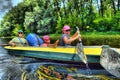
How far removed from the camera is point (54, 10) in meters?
60.0

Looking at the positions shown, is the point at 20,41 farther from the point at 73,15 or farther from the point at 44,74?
the point at 73,15

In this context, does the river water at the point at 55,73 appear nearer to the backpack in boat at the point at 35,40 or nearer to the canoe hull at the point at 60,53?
the canoe hull at the point at 60,53

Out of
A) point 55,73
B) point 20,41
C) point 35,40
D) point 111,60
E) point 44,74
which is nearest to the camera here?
point 111,60

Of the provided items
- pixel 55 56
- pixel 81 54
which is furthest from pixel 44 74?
pixel 55 56

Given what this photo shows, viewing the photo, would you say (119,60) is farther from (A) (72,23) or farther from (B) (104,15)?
(A) (72,23)

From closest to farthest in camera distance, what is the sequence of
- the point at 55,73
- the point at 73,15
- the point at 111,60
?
the point at 111,60 < the point at 55,73 < the point at 73,15

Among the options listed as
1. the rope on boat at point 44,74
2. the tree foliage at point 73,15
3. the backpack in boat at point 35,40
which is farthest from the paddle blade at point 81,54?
the tree foliage at point 73,15

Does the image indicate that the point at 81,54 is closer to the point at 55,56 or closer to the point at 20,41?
the point at 55,56

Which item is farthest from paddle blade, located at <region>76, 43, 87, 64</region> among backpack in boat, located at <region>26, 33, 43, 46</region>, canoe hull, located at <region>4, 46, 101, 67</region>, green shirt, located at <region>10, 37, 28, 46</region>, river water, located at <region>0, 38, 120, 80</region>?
green shirt, located at <region>10, 37, 28, 46</region>

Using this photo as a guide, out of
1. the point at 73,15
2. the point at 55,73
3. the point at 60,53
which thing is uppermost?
the point at 60,53

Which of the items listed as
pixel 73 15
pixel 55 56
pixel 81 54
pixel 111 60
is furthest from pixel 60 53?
pixel 73 15

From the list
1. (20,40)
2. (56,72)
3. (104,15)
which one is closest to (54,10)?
(104,15)

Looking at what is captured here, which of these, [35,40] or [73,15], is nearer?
[35,40]

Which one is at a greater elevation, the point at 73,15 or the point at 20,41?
the point at 20,41
